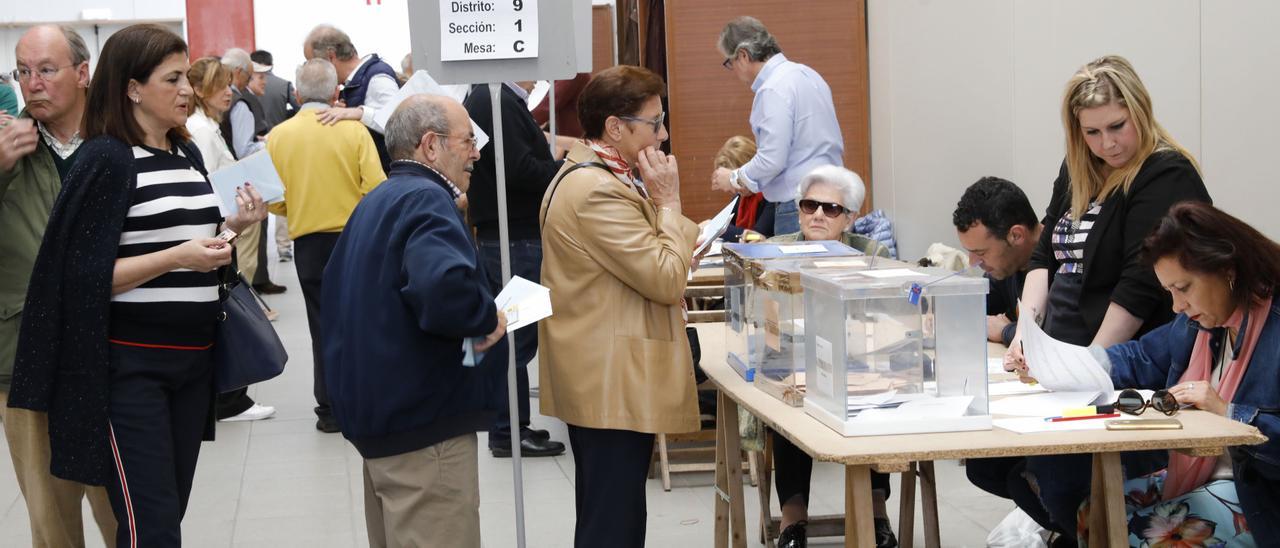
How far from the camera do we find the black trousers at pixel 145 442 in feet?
10.1

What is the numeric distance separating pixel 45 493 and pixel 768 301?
1.96 m

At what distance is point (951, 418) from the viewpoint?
282 centimetres

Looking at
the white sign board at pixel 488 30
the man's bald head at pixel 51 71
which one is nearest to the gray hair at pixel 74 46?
the man's bald head at pixel 51 71

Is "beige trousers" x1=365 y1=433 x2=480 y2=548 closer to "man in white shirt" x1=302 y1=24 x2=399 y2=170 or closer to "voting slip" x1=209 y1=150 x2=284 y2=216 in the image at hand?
"voting slip" x1=209 y1=150 x2=284 y2=216

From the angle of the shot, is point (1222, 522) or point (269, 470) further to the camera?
Result: point (269, 470)

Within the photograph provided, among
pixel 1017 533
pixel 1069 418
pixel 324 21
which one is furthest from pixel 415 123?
pixel 324 21

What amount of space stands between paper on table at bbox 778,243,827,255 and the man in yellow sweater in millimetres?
2848

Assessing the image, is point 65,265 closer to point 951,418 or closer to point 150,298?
point 150,298

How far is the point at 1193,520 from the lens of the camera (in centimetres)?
307

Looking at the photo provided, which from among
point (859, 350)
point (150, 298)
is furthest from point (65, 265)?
point (859, 350)

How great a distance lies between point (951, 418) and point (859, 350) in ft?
0.80

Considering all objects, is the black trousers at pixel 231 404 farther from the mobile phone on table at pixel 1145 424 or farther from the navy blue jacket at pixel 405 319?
the mobile phone on table at pixel 1145 424

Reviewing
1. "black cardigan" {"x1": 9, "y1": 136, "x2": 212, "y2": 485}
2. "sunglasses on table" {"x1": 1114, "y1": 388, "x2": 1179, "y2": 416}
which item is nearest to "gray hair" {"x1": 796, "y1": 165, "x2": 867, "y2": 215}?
"sunglasses on table" {"x1": 1114, "y1": 388, "x2": 1179, "y2": 416}

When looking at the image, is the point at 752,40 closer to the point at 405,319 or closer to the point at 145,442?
the point at 405,319
